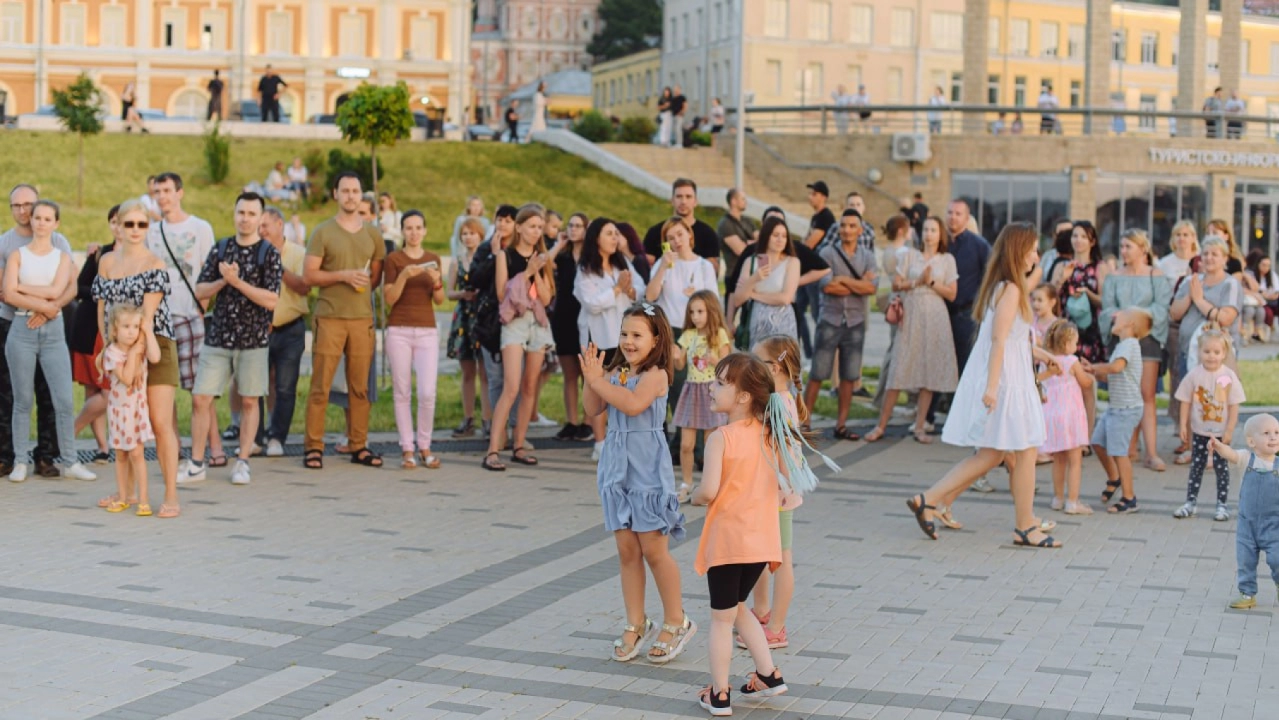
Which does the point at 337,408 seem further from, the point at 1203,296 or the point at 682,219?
the point at 1203,296

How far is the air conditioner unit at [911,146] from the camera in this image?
1764 inches

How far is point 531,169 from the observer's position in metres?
49.5

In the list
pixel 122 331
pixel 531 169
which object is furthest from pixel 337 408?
pixel 531 169

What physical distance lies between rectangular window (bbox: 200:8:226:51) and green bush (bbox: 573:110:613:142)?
32.7 meters

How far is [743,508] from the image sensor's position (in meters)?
6.56

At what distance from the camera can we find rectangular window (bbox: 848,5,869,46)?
7912 cm

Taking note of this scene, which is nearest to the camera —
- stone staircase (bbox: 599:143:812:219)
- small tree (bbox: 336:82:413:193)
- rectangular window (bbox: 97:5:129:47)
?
small tree (bbox: 336:82:413:193)

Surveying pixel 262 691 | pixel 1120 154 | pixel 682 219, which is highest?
pixel 1120 154

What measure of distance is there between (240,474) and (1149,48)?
269ft

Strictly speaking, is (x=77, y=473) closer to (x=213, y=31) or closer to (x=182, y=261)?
(x=182, y=261)

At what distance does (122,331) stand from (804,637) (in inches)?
193

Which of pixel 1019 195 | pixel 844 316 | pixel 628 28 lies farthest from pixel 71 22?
pixel 844 316

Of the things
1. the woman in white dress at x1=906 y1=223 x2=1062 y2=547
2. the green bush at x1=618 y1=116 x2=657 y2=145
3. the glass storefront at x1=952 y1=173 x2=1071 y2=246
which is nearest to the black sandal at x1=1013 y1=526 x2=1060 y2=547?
the woman in white dress at x1=906 y1=223 x2=1062 y2=547

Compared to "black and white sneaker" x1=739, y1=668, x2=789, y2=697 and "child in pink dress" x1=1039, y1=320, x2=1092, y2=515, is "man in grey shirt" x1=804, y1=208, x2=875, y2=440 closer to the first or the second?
"child in pink dress" x1=1039, y1=320, x2=1092, y2=515
